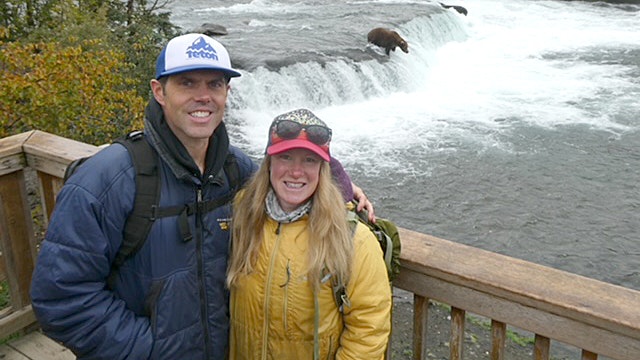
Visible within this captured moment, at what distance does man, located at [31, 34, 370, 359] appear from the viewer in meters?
2.06

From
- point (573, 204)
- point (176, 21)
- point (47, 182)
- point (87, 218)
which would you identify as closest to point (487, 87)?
point (573, 204)

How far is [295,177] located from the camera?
237cm

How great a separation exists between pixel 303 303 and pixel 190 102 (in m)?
0.81

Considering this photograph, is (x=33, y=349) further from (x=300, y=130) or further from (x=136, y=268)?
(x=300, y=130)

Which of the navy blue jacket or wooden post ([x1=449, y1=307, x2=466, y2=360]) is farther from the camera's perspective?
wooden post ([x1=449, y1=307, x2=466, y2=360])

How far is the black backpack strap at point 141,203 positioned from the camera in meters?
2.13

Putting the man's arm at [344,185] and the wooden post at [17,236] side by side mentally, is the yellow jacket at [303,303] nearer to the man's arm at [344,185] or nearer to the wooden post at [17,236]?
the man's arm at [344,185]

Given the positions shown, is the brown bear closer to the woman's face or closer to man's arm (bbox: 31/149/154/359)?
the woman's face

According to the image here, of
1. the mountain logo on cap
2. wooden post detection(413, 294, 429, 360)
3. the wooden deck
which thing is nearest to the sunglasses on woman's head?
the mountain logo on cap

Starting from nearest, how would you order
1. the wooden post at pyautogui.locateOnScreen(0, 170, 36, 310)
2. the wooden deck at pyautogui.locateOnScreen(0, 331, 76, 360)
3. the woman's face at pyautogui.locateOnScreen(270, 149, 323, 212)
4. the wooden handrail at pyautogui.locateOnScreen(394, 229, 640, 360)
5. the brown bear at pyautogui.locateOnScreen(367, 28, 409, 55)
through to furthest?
the wooden handrail at pyautogui.locateOnScreen(394, 229, 640, 360), the woman's face at pyautogui.locateOnScreen(270, 149, 323, 212), the wooden post at pyautogui.locateOnScreen(0, 170, 36, 310), the wooden deck at pyautogui.locateOnScreen(0, 331, 76, 360), the brown bear at pyautogui.locateOnScreen(367, 28, 409, 55)

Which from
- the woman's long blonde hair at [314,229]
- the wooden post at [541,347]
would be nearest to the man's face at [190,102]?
the woman's long blonde hair at [314,229]

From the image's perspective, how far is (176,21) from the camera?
865 inches

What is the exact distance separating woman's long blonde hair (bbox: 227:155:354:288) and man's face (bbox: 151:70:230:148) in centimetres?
28

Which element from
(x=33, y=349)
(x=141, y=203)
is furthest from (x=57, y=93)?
(x=141, y=203)
